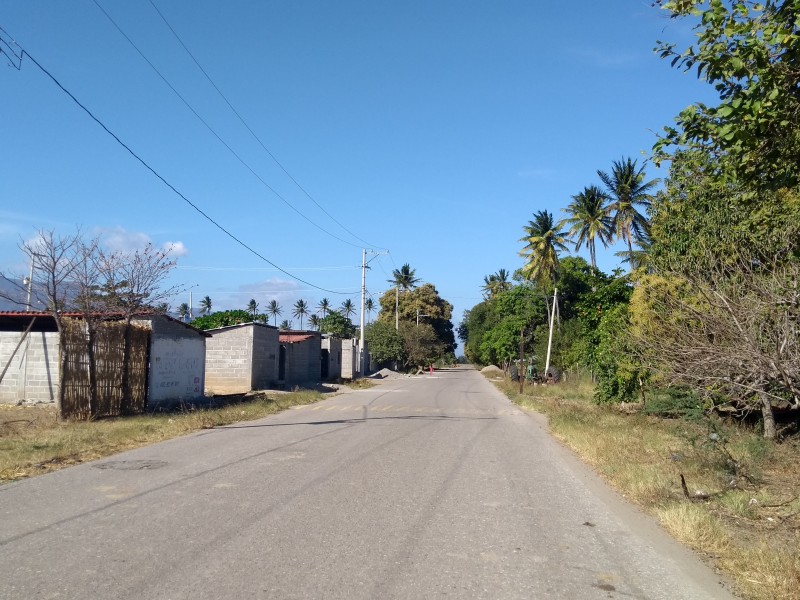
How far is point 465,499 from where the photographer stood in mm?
8867

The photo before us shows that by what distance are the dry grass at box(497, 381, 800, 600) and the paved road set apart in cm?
34

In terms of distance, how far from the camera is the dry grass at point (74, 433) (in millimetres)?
11180

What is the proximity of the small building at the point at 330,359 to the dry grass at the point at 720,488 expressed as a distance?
35.4m

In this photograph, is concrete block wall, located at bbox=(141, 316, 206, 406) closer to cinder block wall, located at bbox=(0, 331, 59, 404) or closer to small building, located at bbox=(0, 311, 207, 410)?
small building, located at bbox=(0, 311, 207, 410)

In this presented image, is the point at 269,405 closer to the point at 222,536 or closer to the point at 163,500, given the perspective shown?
the point at 163,500

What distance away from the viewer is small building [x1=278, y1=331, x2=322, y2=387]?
136 ft

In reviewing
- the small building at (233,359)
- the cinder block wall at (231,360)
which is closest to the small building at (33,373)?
the small building at (233,359)

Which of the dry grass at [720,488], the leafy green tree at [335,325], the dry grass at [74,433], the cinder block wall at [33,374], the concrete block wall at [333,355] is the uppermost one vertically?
the leafy green tree at [335,325]

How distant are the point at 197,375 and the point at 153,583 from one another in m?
20.9

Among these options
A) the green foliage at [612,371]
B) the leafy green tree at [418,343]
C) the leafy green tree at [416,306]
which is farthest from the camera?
the leafy green tree at [416,306]

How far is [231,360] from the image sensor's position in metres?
34.6

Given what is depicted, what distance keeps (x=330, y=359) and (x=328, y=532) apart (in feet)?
154

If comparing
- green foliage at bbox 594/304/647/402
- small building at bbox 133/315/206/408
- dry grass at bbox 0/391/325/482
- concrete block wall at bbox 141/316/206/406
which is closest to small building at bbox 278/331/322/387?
concrete block wall at bbox 141/316/206/406

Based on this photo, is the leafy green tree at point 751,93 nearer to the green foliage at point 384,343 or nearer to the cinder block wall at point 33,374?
the cinder block wall at point 33,374
